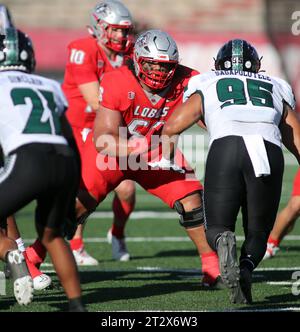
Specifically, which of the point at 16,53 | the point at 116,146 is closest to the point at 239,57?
the point at 116,146

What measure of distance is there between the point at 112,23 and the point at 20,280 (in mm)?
2913

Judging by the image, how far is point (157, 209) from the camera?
10328 mm

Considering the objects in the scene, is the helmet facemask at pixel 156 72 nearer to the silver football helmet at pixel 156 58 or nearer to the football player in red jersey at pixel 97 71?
the silver football helmet at pixel 156 58

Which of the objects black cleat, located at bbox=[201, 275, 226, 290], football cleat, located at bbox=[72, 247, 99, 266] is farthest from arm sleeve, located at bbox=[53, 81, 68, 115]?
football cleat, located at bbox=[72, 247, 99, 266]

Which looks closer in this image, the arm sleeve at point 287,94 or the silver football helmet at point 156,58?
the arm sleeve at point 287,94

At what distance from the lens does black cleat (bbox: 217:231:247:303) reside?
492 cm

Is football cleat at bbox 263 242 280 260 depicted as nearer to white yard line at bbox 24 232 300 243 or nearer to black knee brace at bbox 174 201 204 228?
white yard line at bbox 24 232 300 243

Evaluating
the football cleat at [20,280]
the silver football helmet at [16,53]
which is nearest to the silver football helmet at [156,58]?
the silver football helmet at [16,53]

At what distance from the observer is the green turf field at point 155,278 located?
5.34 metres

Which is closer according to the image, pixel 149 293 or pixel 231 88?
pixel 231 88

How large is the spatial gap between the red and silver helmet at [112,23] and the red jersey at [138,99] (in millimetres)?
1012

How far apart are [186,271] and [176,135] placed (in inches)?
64.4

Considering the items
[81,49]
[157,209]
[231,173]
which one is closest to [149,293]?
[231,173]
